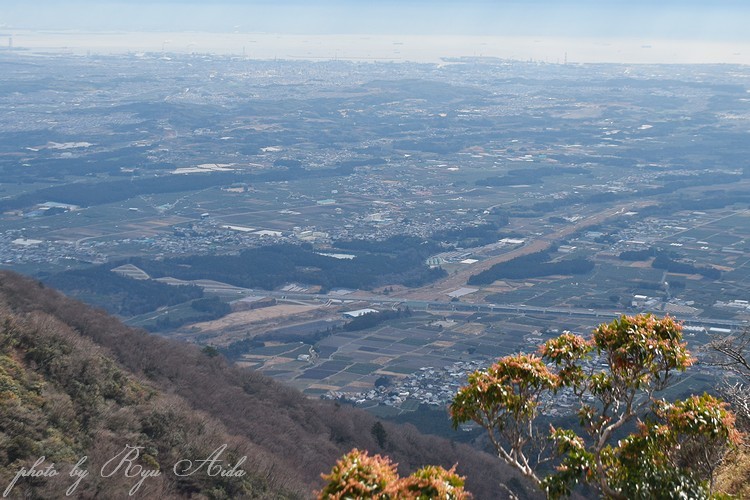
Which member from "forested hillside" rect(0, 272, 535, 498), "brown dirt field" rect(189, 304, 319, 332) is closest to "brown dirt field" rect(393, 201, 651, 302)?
"brown dirt field" rect(189, 304, 319, 332)

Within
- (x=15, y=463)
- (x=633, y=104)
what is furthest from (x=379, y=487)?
(x=633, y=104)

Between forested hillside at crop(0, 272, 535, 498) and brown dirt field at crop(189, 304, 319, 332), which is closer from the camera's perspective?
forested hillside at crop(0, 272, 535, 498)

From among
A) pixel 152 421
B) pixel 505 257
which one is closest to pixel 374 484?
pixel 152 421

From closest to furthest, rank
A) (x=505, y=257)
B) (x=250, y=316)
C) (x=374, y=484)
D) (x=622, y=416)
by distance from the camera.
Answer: (x=374, y=484)
(x=622, y=416)
(x=250, y=316)
(x=505, y=257)

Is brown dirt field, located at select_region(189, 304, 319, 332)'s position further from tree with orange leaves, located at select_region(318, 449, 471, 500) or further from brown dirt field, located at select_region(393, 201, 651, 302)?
tree with orange leaves, located at select_region(318, 449, 471, 500)

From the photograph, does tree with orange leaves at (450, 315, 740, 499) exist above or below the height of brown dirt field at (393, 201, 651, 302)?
above

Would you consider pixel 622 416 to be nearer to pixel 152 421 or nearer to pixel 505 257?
pixel 152 421

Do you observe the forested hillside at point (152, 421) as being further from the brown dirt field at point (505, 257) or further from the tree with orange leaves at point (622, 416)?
the brown dirt field at point (505, 257)

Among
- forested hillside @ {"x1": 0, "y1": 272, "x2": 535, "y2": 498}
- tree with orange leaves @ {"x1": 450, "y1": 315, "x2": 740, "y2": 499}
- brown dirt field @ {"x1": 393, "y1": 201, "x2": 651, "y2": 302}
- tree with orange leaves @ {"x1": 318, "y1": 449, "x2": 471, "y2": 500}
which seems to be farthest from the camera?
brown dirt field @ {"x1": 393, "y1": 201, "x2": 651, "y2": 302}
